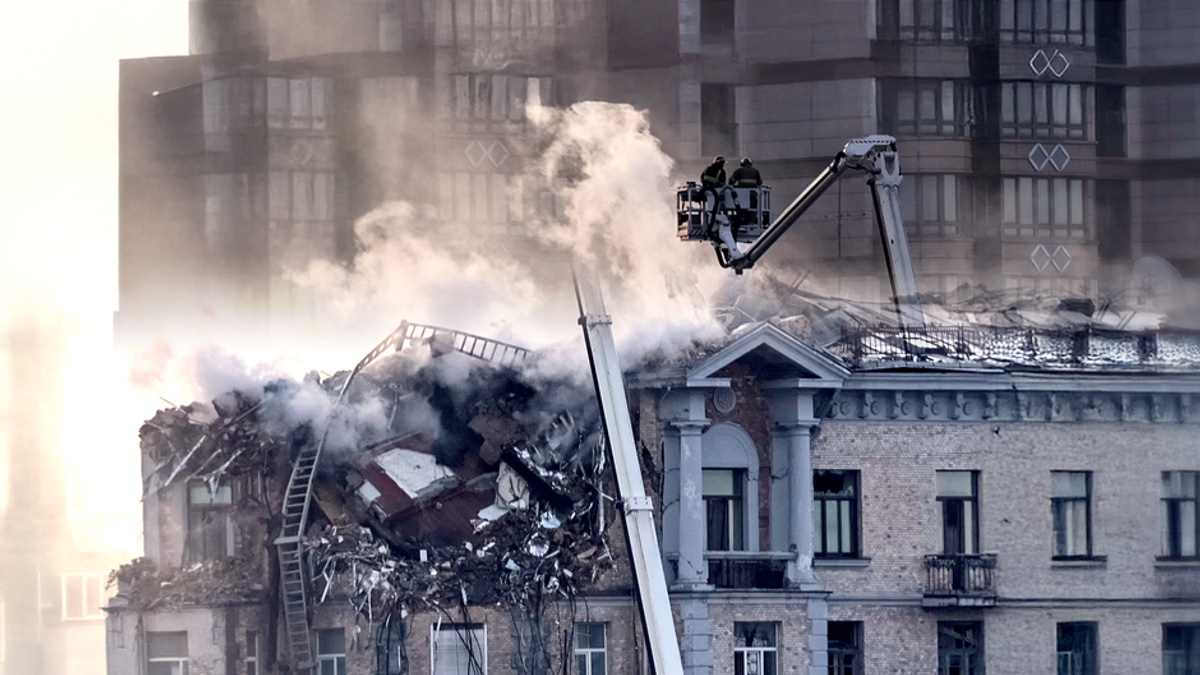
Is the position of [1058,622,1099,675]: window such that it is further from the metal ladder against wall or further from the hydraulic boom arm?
the metal ladder against wall

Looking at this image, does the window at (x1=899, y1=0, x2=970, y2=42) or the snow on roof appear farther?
the window at (x1=899, y1=0, x2=970, y2=42)

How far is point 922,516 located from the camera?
2767 centimetres

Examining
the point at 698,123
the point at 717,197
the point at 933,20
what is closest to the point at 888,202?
the point at 717,197

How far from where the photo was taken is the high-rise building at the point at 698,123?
30.7m

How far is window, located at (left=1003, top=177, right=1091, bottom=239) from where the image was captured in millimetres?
37125

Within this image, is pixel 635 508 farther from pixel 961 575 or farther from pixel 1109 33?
pixel 1109 33

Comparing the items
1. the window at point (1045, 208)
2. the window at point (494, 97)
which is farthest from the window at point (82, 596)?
the window at point (1045, 208)

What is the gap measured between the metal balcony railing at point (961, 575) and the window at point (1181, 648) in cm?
315

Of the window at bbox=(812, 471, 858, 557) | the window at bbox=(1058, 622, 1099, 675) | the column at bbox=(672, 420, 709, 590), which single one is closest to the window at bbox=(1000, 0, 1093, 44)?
the window at bbox=(812, 471, 858, 557)

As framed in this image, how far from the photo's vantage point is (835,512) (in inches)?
1089

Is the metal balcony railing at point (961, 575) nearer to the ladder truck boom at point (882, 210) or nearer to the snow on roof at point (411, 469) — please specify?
the ladder truck boom at point (882, 210)

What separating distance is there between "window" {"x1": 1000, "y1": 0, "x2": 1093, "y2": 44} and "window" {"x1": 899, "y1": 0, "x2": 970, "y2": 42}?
89 centimetres

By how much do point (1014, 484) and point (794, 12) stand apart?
38.7ft

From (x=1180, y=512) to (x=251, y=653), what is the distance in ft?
49.8
